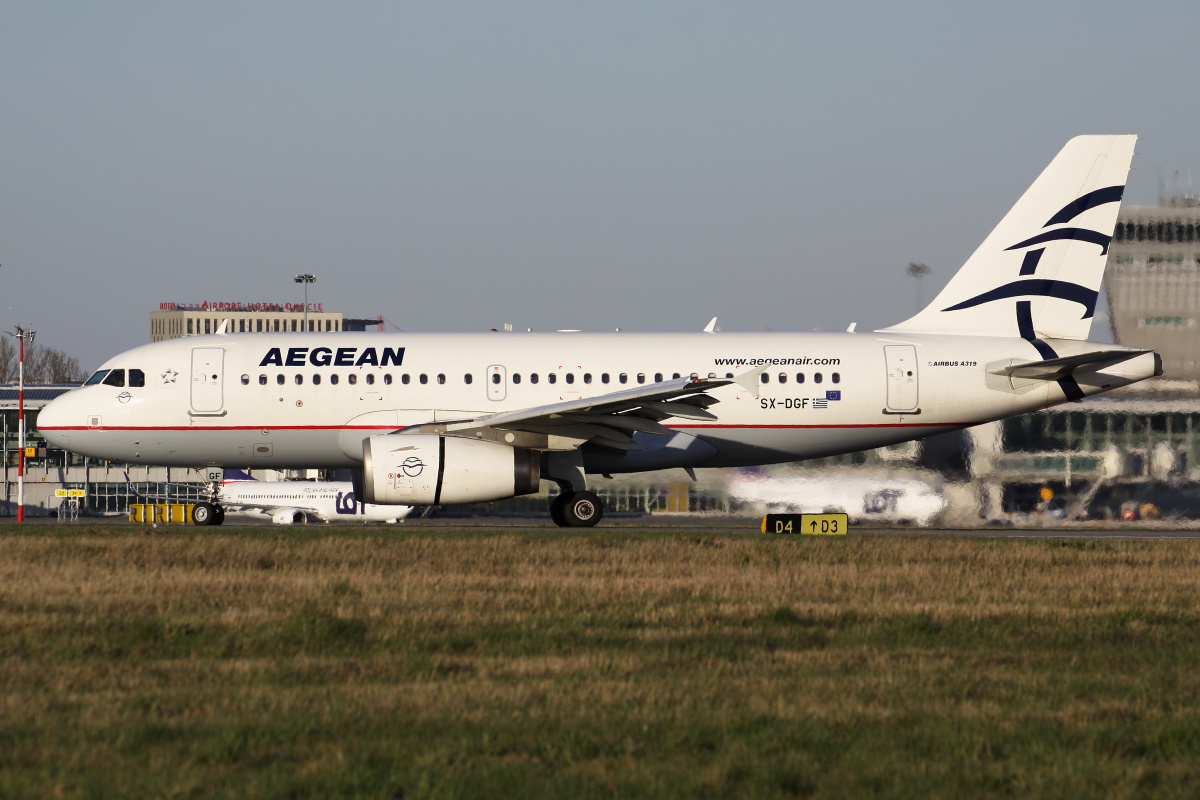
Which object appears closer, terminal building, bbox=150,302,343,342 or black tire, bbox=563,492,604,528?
black tire, bbox=563,492,604,528

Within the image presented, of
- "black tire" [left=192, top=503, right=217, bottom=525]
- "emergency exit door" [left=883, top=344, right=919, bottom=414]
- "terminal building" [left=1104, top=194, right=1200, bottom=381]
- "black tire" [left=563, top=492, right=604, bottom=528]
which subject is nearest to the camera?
"black tire" [left=563, top=492, right=604, bottom=528]

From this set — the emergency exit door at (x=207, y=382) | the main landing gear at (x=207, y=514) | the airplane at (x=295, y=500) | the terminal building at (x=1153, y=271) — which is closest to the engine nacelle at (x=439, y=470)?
the emergency exit door at (x=207, y=382)

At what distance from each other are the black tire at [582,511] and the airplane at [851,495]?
7.90m

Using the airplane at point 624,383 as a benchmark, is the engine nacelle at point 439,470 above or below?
below

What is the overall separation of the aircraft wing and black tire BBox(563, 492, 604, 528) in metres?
1.32

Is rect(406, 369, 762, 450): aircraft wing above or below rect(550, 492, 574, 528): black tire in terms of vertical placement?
above

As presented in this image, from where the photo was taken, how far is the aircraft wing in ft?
82.3

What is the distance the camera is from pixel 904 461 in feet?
113

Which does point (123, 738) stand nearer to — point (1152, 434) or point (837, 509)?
point (837, 509)

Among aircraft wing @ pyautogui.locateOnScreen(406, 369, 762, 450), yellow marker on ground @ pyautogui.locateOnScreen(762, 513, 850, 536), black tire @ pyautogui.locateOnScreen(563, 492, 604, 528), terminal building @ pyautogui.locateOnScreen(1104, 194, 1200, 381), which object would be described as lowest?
yellow marker on ground @ pyautogui.locateOnScreen(762, 513, 850, 536)

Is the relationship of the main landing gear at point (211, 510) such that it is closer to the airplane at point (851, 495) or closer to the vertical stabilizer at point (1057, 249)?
the airplane at point (851, 495)

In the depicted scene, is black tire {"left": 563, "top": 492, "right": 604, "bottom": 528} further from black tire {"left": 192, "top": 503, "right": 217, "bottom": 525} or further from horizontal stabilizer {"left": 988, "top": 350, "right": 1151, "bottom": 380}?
horizontal stabilizer {"left": 988, "top": 350, "right": 1151, "bottom": 380}

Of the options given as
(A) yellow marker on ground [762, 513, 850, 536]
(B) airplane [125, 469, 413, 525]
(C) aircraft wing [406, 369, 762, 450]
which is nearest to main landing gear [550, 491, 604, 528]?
(C) aircraft wing [406, 369, 762, 450]

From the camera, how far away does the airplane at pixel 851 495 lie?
3416 centimetres
